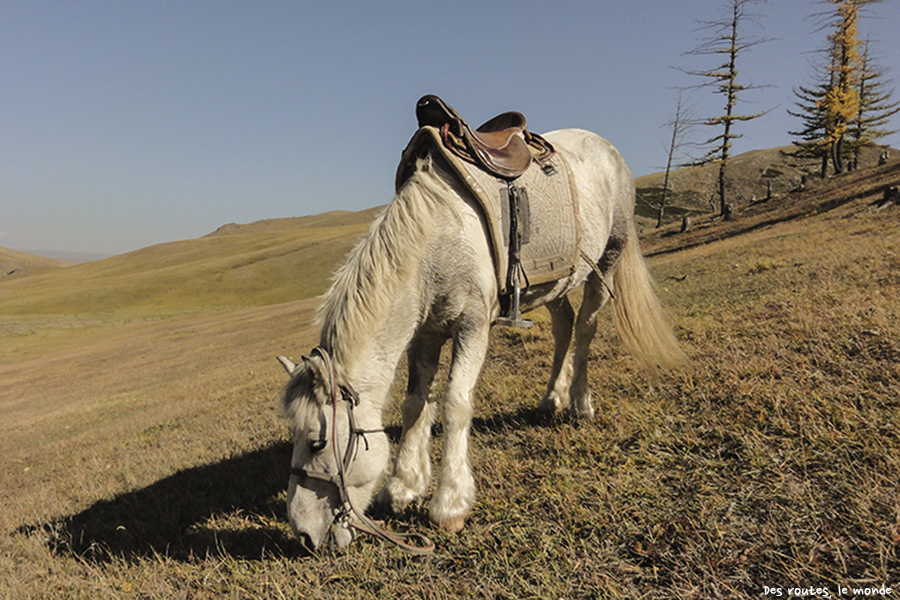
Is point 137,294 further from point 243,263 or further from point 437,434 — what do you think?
point 437,434

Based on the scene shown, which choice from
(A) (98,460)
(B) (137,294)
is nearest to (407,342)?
(A) (98,460)

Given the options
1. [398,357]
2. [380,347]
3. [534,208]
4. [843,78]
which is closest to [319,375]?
[380,347]

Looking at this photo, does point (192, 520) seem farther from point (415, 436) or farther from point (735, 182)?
point (735, 182)

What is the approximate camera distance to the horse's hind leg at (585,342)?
4.37 metres

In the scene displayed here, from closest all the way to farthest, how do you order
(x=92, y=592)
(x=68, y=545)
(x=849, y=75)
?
(x=92, y=592) < (x=68, y=545) < (x=849, y=75)

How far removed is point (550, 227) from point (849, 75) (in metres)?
46.9

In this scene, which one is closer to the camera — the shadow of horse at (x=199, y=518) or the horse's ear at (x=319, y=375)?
the horse's ear at (x=319, y=375)

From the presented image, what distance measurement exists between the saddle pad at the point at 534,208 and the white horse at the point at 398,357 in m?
0.09

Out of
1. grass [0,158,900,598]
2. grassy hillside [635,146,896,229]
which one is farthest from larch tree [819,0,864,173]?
grass [0,158,900,598]

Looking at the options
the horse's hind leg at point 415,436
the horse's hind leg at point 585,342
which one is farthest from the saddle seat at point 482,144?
the horse's hind leg at point 585,342

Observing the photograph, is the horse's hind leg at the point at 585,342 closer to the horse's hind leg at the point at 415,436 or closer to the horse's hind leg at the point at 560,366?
the horse's hind leg at the point at 560,366

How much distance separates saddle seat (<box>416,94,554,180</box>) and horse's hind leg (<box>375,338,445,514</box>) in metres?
1.41

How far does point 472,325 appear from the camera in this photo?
3.19 m

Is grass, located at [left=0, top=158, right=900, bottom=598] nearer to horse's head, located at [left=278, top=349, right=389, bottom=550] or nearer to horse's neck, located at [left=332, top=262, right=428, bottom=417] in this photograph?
horse's head, located at [left=278, top=349, right=389, bottom=550]
